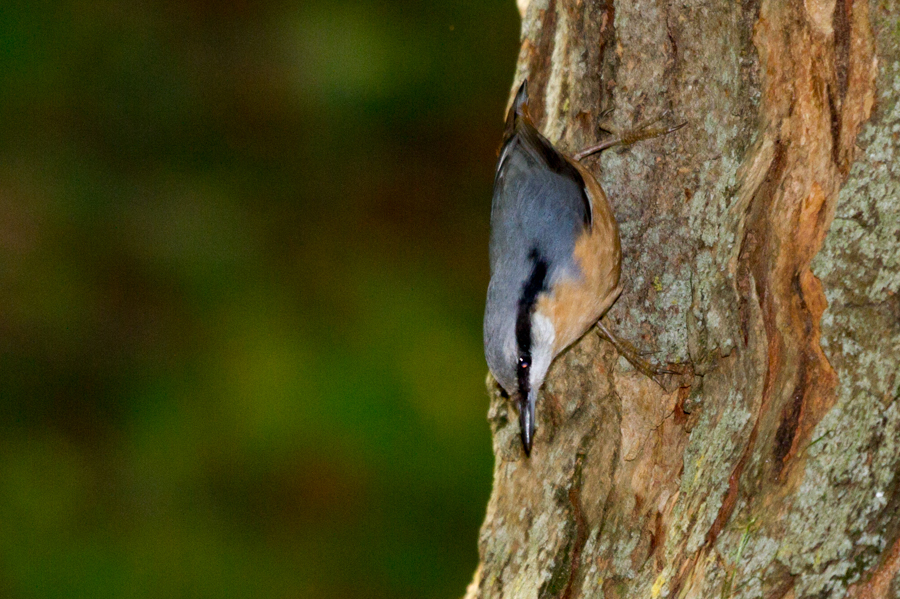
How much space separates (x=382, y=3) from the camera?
3.91m

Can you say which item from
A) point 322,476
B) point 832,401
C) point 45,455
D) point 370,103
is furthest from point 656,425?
point 45,455

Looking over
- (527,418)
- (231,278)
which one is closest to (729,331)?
(527,418)

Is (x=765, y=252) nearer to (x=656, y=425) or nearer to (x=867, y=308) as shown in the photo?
(x=867, y=308)

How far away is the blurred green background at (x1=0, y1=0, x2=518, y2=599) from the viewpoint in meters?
3.62

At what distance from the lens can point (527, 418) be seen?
2.15 m

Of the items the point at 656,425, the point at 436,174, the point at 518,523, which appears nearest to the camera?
the point at 656,425

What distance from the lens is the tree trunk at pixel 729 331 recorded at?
1617 millimetres

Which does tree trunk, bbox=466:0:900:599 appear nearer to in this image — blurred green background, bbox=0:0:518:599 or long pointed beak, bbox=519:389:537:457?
long pointed beak, bbox=519:389:537:457

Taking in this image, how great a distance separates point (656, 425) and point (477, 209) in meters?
2.68

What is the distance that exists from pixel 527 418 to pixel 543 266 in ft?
1.47

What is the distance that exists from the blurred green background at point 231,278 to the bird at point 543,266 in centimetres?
136

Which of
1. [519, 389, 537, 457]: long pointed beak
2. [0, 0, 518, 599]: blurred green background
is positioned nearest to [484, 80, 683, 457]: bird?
[519, 389, 537, 457]: long pointed beak

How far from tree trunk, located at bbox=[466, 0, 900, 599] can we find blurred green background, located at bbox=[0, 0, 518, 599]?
147cm

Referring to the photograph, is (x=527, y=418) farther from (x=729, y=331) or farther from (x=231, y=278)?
(x=231, y=278)
